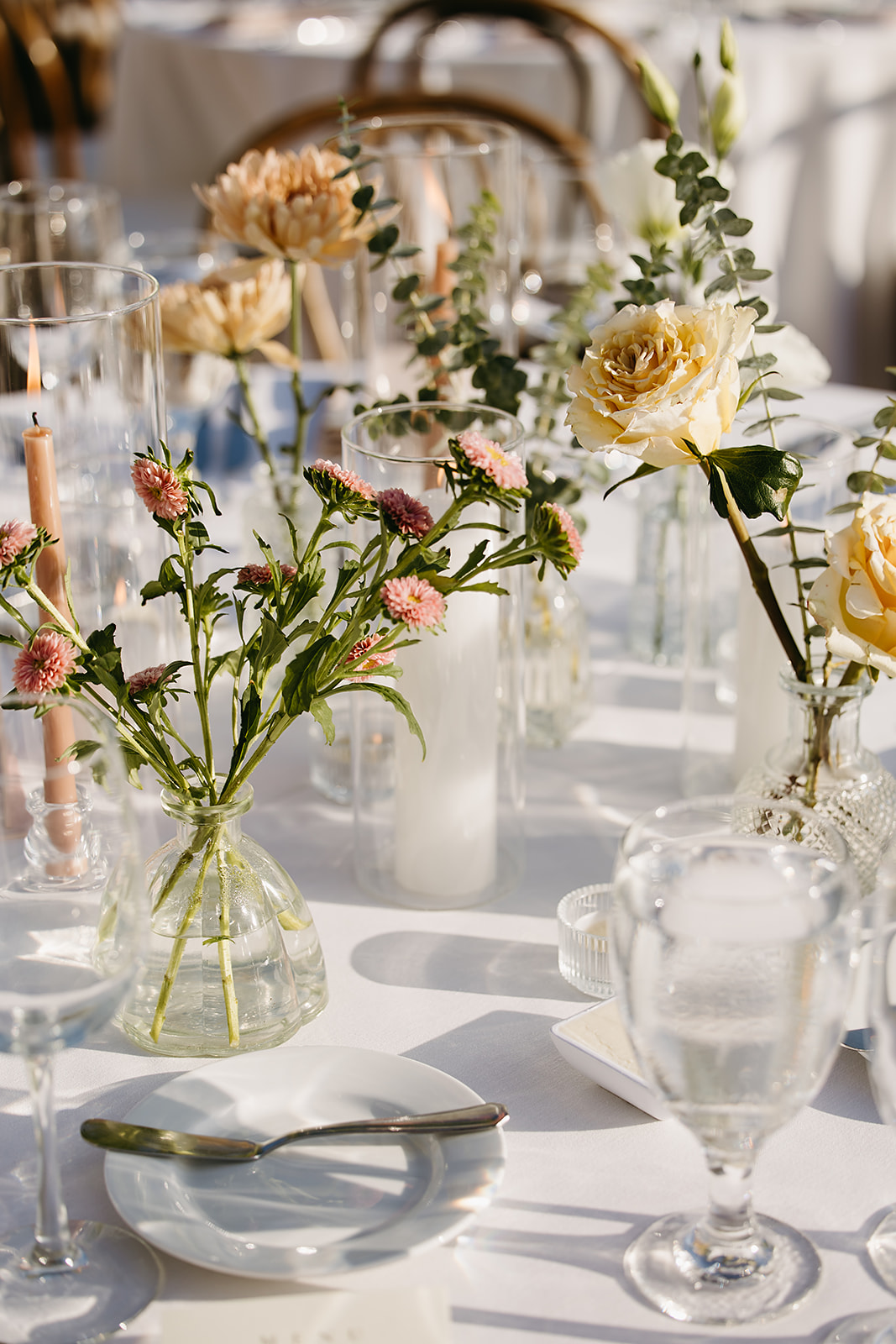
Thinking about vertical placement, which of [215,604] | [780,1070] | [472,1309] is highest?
[215,604]

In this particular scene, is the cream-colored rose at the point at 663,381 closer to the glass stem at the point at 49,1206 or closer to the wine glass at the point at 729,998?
the wine glass at the point at 729,998

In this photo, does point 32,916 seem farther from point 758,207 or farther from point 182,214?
point 758,207

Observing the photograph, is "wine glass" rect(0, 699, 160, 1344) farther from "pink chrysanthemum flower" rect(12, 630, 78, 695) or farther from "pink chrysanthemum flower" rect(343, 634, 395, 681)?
"pink chrysanthemum flower" rect(343, 634, 395, 681)

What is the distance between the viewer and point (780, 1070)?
1.72 feet

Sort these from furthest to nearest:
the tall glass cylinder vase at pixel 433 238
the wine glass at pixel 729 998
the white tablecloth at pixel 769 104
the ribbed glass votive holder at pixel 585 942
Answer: the white tablecloth at pixel 769 104 → the tall glass cylinder vase at pixel 433 238 → the ribbed glass votive holder at pixel 585 942 → the wine glass at pixel 729 998

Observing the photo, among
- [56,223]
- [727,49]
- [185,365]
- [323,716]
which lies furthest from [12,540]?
[56,223]

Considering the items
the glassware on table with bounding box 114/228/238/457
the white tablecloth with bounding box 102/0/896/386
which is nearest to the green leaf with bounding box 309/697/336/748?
the glassware on table with bounding box 114/228/238/457

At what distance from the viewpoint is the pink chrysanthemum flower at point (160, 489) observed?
0.68 m

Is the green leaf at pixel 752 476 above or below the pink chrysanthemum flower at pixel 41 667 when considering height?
above

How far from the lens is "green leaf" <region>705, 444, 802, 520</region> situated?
0.72 meters

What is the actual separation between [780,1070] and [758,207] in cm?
281

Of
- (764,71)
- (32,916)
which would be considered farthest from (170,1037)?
(764,71)

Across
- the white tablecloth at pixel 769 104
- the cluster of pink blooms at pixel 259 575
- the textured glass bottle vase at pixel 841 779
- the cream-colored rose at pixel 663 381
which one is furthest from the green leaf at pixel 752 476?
the white tablecloth at pixel 769 104

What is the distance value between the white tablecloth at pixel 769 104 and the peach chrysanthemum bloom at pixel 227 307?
1963 millimetres
